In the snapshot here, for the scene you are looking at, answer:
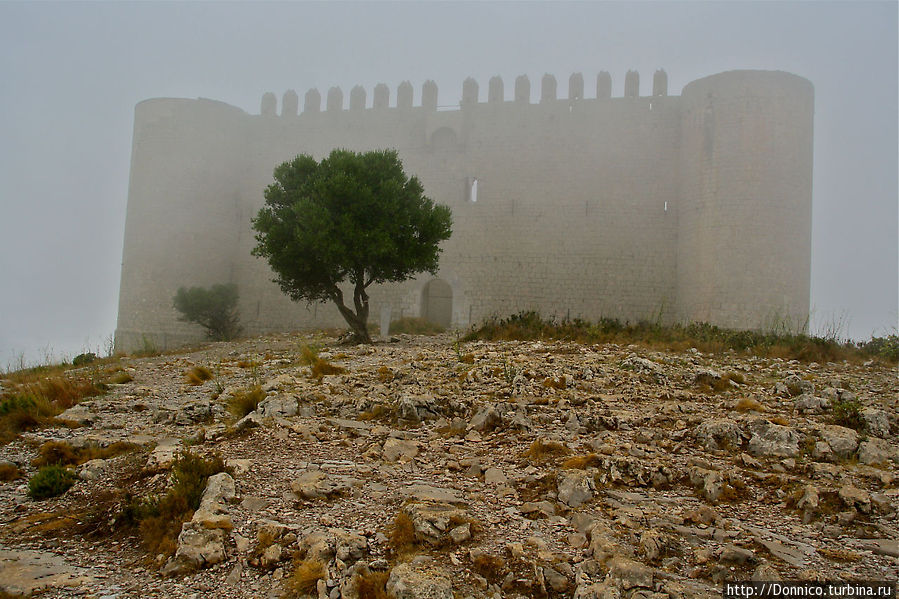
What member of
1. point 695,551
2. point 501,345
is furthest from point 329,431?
point 501,345

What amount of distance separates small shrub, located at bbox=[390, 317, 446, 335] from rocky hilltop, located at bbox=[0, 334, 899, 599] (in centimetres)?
1063

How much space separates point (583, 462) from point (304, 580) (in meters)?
2.27

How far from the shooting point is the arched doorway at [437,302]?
2061cm

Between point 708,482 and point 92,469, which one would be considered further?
point 92,469

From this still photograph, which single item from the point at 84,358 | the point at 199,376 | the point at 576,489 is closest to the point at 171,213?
the point at 84,358

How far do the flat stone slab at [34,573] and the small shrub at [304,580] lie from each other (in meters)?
1.08

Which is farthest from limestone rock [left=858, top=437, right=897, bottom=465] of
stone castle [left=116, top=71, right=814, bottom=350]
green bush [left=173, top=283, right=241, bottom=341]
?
green bush [left=173, top=283, right=241, bottom=341]

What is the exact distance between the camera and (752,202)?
16.6 metres

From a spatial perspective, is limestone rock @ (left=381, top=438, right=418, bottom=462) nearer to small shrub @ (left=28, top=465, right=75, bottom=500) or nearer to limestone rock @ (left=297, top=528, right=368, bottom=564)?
limestone rock @ (left=297, top=528, right=368, bottom=564)

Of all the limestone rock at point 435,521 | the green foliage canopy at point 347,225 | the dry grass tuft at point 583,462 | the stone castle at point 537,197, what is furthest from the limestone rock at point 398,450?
the stone castle at point 537,197

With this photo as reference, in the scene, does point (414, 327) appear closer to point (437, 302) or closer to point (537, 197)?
point (437, 302)

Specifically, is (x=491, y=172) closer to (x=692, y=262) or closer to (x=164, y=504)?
(x=692, y=262)

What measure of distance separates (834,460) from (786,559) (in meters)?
1.96

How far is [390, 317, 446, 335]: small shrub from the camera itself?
17.9 metres
